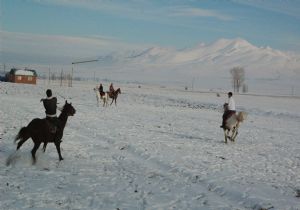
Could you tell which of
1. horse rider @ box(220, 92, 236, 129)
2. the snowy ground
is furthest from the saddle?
horse rider @ box(220, 92, 236, 129)

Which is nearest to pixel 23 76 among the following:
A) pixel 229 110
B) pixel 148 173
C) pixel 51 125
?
pixel 229 110

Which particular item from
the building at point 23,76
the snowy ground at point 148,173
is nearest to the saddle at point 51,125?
the snowy ground at point 148,173

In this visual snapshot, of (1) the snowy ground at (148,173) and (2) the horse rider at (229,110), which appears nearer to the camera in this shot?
(1) the snowy ground at (148,173)

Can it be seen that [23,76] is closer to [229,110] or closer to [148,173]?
[229,110]

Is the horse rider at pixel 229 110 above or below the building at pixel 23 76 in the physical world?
below

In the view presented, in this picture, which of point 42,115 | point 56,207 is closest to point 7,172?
point 56,207

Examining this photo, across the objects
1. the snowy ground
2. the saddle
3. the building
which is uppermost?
the building

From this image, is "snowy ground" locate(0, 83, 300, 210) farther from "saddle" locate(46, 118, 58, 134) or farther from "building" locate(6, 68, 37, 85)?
"building" locate(6, 68, 37, 85)

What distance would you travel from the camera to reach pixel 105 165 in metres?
13.4

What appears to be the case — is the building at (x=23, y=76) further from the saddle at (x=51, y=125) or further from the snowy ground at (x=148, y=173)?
the saddle at (x=51, y=125)

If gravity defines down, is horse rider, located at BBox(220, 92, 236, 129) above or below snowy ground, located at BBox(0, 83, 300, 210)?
above

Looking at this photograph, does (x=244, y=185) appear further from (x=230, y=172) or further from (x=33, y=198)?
(x=33, y=198)

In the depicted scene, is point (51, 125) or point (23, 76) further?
point (23, 76)

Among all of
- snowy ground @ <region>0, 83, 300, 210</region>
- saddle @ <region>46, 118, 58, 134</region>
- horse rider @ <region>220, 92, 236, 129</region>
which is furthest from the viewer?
horse rider @ <region>220, 92, 236, 129</region>
